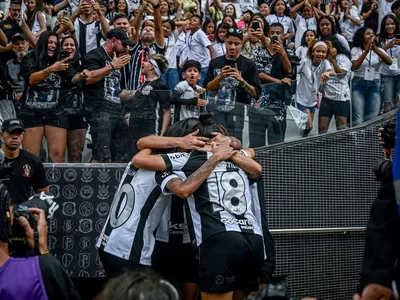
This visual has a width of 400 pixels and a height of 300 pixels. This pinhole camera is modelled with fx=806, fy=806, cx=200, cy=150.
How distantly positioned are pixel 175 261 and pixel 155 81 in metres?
2.80

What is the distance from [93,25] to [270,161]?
4.36 meters

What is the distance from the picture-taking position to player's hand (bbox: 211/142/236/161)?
6.61 metres

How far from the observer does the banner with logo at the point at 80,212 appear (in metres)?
8.48

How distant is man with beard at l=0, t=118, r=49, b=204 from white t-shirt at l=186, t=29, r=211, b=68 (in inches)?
244

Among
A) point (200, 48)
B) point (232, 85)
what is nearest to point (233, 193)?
point (232, 85)

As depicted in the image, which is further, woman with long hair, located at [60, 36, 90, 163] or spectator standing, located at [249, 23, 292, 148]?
spectator standing, located at [249, 23, 292, 148]

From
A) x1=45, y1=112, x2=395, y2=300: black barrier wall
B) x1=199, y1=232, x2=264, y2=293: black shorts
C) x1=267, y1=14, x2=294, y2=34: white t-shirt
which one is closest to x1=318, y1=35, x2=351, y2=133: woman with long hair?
x1=45, y1=112, x2=395, y2=300: black barrier wall

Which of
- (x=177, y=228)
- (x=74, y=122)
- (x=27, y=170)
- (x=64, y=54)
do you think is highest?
(x=64, y=54)

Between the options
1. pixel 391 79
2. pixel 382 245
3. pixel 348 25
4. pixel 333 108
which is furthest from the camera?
pixel 348 25

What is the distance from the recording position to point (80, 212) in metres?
8.55

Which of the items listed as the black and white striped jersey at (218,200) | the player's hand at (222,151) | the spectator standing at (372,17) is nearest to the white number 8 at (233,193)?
the black and white striped jersey at (218,200)

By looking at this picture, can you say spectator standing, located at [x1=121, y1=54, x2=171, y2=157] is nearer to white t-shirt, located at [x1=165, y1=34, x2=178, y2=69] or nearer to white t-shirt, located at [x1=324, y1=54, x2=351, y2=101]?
white t-shirt, located at [x1=324, y1=54, x2=351, y2=101]

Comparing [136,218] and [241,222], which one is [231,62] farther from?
[241,222]

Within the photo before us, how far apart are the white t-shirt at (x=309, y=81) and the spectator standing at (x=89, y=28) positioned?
2.85 meters
